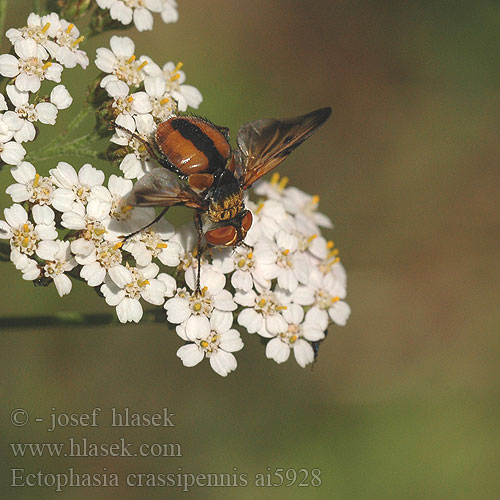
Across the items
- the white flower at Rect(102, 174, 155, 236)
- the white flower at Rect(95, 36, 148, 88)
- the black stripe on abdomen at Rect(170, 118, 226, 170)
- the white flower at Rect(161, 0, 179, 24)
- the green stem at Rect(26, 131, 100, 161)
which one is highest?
the white flower at Rect(161, 0, 179, 24)

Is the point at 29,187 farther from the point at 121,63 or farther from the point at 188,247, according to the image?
the point at 121,63

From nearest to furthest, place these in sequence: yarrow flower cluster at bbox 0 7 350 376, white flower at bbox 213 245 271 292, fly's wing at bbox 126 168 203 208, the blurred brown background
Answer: fly's wing at bbox 126 168 203 208 < yarrow flower cluster at bbox 0 7 350 376 < white flower at bbox 213 245 271 292 < the blurred brown background

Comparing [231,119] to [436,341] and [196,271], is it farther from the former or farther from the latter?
[196,271]

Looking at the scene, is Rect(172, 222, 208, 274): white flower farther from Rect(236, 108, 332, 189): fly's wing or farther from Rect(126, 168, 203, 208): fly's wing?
Rect(236, 108, 332, 189): fly's wing

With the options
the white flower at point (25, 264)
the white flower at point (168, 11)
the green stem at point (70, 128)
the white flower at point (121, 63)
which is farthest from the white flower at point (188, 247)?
the white flower at point (168, 11)

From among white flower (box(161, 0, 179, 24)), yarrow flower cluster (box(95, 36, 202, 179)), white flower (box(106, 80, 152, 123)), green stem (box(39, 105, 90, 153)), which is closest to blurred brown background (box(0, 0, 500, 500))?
green stem (box(39, 105, 90, 153))

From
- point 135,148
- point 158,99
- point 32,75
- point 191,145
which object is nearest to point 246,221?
point 191,145

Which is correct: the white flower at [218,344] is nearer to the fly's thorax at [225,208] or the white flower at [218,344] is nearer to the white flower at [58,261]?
the fly's thorax at [225,208]
